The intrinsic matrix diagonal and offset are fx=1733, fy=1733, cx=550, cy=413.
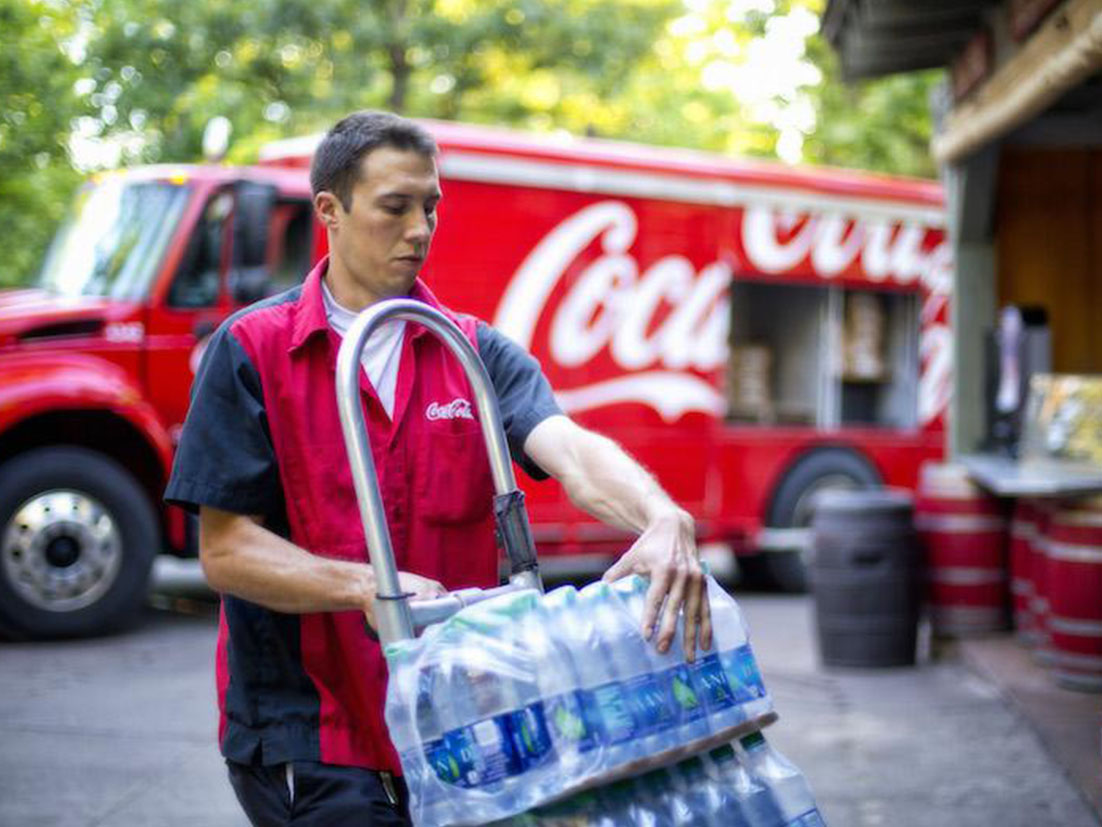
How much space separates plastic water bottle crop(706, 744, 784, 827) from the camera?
2.39m

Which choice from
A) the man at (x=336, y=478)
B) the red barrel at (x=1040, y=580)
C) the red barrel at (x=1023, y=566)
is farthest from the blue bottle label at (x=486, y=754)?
the red barrel at (x=1023, y=566)

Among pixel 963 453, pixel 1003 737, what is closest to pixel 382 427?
pixel 1003 737

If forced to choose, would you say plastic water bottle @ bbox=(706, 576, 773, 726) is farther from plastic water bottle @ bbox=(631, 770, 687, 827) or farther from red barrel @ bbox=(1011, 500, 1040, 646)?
red barrel @ bbox=(1011, 500, 1040, 646)

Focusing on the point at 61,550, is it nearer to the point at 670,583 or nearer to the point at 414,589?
the point at 414,589

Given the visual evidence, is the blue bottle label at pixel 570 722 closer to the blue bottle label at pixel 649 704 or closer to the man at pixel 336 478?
the blue bottle label at pixel 649 704

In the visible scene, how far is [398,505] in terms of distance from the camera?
2812 mm

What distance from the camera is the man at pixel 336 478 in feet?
8.98

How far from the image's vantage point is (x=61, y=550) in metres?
9.61

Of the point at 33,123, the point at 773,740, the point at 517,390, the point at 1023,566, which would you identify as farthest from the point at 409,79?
the point at 517,390

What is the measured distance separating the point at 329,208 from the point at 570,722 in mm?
1033

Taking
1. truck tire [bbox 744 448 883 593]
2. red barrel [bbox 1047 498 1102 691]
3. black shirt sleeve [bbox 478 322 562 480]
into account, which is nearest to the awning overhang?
truck tire [bbox 744 448 883 593]

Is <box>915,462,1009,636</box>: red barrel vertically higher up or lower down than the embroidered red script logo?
lower down

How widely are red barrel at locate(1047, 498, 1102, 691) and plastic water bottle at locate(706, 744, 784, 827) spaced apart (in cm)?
582

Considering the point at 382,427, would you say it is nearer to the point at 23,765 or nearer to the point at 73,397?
the point at 23,765
